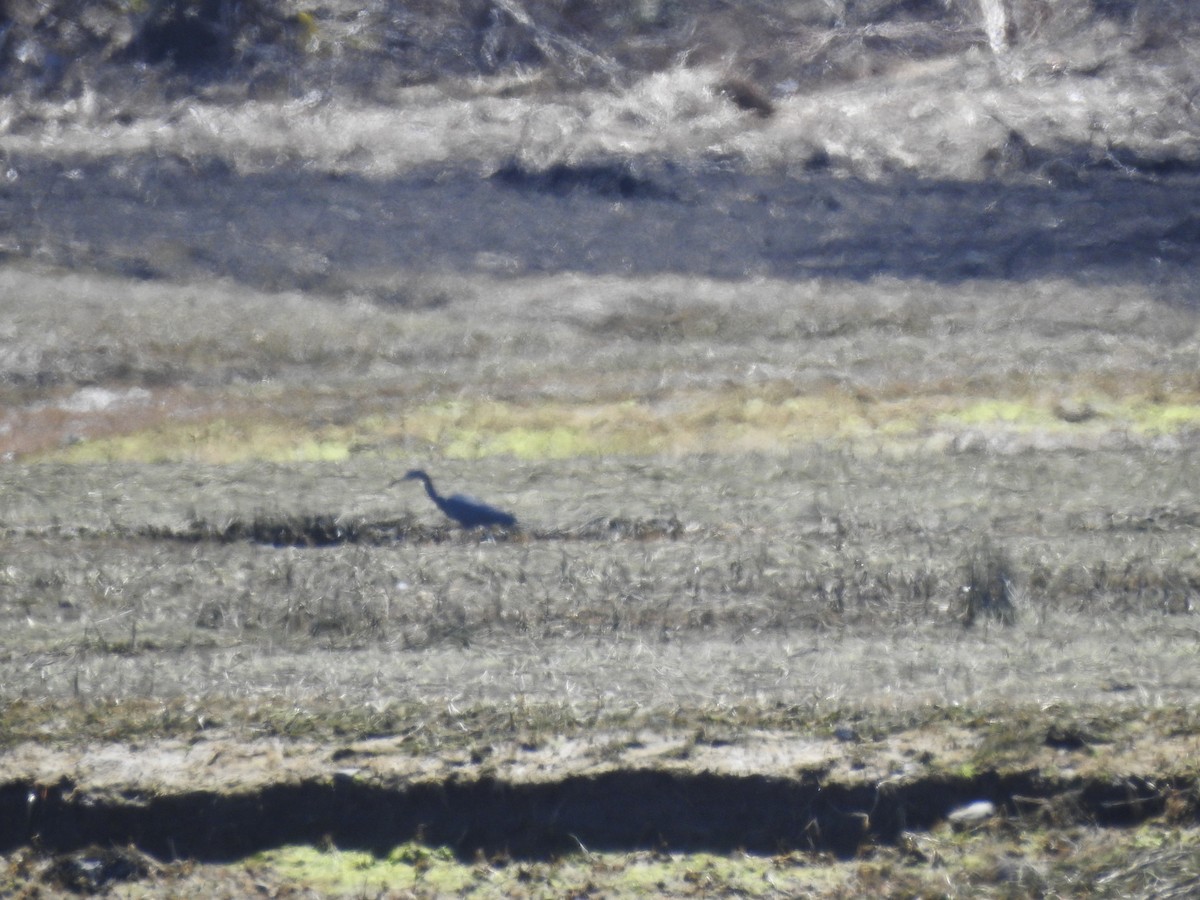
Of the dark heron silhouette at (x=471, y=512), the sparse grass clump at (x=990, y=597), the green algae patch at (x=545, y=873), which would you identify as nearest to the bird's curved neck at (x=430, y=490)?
the dark heron silhouette at (x=471, y=512)

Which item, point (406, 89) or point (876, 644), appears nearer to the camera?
point (876, 644)

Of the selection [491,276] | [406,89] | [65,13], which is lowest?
[491,276]

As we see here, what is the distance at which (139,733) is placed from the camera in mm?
2293

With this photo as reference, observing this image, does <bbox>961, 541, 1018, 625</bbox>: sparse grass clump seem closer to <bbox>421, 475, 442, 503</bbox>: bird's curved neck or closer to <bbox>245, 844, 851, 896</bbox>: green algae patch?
<bbox>245, 844, 851, 896</bbox>: green algae patch

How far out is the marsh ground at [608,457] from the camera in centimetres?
228

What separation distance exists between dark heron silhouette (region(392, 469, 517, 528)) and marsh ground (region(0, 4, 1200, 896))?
0.10ft

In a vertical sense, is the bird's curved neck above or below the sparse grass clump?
above

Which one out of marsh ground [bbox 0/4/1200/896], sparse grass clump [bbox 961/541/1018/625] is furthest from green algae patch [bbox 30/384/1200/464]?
sparse grass clump [bbox 961/541/1018/625]

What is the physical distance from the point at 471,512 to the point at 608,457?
34 centimetres

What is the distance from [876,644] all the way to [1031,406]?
25.6 inches

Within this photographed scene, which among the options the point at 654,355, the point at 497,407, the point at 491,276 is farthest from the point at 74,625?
the point at 654,355

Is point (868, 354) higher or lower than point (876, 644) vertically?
higher

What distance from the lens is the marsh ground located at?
2.28 m

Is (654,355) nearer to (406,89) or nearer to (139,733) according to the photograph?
(406,89)
